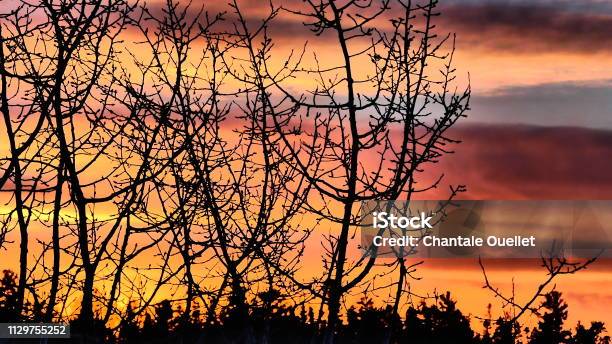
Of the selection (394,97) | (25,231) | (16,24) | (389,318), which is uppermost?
(16,24)

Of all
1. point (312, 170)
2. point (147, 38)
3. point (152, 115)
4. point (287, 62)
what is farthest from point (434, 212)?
point (147, 38)

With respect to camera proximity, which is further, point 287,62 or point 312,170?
point 287,62

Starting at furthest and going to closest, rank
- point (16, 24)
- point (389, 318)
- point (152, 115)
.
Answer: point (152, 115) → point (16, 24) → point (389, 318)

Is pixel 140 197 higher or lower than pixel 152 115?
lower

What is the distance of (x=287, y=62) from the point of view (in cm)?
958

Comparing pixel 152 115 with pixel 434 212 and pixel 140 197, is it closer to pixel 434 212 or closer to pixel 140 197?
pixel 140 197

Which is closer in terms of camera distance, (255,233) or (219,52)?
(255,233)

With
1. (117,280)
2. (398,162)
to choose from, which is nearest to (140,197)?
(117,280)

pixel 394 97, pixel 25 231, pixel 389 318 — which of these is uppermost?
pixel 394 97

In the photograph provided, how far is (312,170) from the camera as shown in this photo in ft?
29.3

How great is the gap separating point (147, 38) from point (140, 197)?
1.96 meters

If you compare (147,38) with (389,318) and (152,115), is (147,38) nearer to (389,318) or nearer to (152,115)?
(152,115)

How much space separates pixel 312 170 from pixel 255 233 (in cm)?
86

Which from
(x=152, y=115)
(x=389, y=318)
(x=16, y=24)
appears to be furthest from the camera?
(x=152, y=115)
